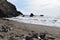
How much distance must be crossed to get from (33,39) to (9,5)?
28.9 m

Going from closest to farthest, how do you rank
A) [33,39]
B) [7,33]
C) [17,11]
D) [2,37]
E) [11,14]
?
[33,39] → [2,37] → [7,33] → [11,14] → [17,11]

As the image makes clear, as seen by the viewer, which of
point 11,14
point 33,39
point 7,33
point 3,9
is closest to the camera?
point 33,39

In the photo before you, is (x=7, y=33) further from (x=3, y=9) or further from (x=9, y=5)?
(x=9, y=5)

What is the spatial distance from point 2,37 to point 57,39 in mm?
3726

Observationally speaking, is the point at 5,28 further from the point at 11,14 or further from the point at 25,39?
the point at 11,14

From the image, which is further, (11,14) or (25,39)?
(11,14)

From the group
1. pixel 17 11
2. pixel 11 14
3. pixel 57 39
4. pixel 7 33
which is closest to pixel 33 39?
pixel 57 39

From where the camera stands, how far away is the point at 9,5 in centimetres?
4112

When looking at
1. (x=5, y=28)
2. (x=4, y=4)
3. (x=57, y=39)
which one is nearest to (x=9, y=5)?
(x=4, y=4)

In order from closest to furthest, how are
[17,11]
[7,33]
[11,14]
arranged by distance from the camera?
[7,33]
[11,14]
[17,11]

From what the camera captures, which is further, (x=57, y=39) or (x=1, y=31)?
(x=1, y=31)

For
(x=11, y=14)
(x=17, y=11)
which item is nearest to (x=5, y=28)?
(x=11, y=14)

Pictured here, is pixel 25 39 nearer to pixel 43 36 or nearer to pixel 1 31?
pixel 43 36

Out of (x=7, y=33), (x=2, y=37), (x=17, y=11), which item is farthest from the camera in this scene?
(x=17, y=11)
